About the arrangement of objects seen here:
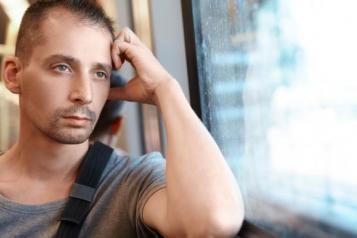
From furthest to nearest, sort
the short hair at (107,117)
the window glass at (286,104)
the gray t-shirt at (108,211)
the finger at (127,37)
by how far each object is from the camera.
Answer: the short hair at (107,117) < the finger at (127,37) < the gray t-shirt at (108,211) < the window glass at (286,104)

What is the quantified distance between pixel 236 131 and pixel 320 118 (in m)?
0.37

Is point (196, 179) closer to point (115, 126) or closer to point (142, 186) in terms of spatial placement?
point (142, 186)

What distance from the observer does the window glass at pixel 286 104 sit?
2.41 feet

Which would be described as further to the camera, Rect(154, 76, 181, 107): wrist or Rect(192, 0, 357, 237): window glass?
Rect(154, 76, 181, 107): wrist

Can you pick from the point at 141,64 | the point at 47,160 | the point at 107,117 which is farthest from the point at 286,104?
the point at 107,117

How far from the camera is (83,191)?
1002mm

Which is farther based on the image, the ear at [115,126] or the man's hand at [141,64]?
the ear at [115,126]

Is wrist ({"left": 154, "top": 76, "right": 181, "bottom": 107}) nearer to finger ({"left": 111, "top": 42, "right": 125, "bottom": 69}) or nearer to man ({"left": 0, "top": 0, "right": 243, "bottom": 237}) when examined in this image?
man ({"left": 0, "top": 0, "right": 243, "bottom": 237})

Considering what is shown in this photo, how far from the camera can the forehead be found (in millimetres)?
941

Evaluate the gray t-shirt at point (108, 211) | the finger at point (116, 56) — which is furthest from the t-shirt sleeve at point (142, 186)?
the finger at point (116, 56)

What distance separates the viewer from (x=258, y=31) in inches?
40.8

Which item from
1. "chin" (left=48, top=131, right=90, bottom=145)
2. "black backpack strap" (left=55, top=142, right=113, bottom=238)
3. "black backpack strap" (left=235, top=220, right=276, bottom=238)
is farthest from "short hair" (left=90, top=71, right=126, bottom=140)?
"black backpack strap" (left=235, top=220, right=276, bottom=238)

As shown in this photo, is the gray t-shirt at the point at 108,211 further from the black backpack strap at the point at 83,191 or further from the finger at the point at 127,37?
the finger at the point at 127,37

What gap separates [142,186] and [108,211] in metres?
0.10
